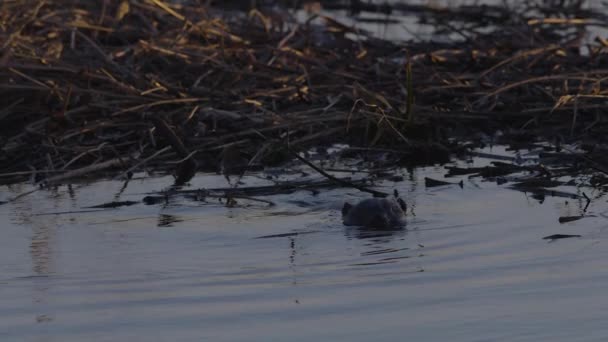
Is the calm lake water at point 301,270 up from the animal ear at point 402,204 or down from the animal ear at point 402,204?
down

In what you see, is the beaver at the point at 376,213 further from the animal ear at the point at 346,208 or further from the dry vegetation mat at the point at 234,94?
the dry vegetation mat at the point at 234,94

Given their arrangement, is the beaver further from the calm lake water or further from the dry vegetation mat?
the dry vegetation mat

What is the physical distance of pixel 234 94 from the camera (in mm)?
8344

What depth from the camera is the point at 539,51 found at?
30.0 ft

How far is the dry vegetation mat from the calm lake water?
1.99 feet

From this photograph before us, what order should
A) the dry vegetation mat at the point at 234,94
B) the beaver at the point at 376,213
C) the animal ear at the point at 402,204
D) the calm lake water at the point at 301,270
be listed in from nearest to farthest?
1. the calm lake water at the point at 301,270
2. the beaver at the point at 376,213
3. the animal ear at the point at 402,204
4. the dry vegetation mat at the point at 234,94

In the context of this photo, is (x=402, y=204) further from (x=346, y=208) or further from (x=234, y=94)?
(x=234, y=94)

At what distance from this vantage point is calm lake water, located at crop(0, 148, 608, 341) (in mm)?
4395

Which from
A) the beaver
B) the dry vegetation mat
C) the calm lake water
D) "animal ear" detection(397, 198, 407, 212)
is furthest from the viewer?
the dry vegetation mat

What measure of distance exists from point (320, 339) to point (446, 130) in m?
4.29

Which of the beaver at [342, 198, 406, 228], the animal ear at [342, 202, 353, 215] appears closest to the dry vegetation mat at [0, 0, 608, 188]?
the animal ear at [342, 202, 353, 215]

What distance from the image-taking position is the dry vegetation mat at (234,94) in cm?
766

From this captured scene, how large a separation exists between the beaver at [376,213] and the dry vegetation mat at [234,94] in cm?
70

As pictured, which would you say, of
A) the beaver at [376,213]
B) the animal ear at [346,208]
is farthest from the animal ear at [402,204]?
the animal ear at [346,208]
